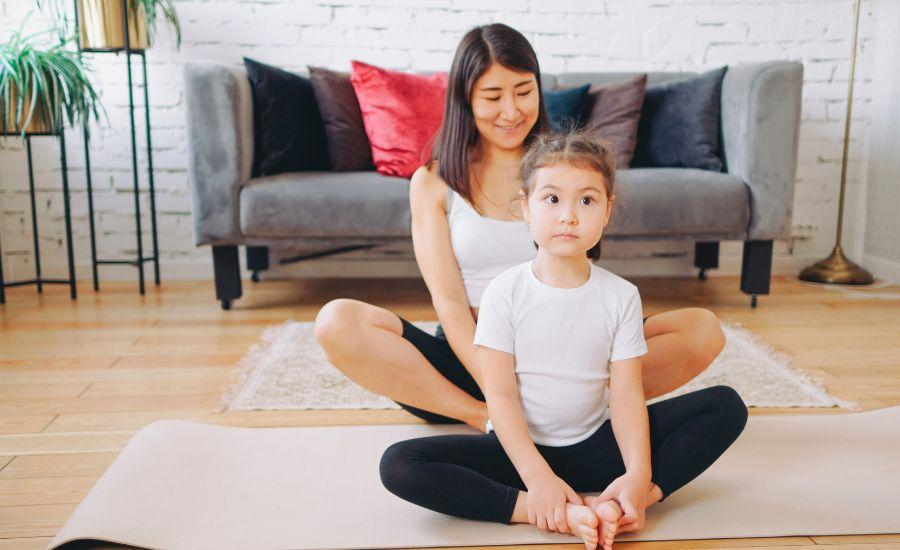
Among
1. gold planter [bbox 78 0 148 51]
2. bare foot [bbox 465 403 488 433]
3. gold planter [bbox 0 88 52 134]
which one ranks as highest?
gold planter [bbox 78 0 148 51]

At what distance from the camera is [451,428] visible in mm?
1454

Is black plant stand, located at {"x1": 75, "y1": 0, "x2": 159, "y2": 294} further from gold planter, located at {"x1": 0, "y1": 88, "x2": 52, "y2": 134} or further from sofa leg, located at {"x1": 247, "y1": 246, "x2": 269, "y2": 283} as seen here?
sofa leg, located at {"x1": 247, "y1": 246, "x2": 269, "y2": 283}

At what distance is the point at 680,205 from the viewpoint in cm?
238

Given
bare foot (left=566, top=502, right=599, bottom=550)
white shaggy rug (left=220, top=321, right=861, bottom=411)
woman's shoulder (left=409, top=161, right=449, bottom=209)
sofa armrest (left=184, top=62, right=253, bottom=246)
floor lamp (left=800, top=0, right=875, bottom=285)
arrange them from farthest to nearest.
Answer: floor lamp (left=800, top=0, right=875, bottom=285) → sofa armrest (left=184, top=62, right=253, bottom=246) → white shaggy rug (left=220, top=321, right=861, bottom=411) → woman's shoulder (left=409, top=161, right=449, bottom=209) → bare foot (left=566, top=502, right=599, bottom=550)

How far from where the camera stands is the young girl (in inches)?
40.8

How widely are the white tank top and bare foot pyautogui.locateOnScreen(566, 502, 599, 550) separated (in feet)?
1.54

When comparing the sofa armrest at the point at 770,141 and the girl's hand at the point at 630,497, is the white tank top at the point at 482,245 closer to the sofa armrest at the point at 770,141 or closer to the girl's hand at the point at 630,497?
the girl's hand at the point at 630,497

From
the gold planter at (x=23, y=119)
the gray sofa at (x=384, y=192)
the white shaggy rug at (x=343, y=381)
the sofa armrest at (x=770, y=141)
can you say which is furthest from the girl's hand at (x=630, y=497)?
the gold planter at (x=23, y=119)

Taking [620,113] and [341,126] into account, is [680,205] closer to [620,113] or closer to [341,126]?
[620,113]

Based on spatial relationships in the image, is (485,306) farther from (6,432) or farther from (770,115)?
(770,115)

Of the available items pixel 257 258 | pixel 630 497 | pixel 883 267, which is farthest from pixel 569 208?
pixel 883 267

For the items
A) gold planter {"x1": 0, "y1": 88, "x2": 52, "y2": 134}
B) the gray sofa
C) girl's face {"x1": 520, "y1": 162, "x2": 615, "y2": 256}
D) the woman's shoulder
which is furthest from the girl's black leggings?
gold planter {"x1": 0, "y1": 88, "x2": 52, "y2": 134}

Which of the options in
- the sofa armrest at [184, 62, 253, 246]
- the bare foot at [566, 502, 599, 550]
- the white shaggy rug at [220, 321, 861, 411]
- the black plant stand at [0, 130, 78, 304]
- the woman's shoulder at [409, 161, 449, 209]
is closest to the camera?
the bare foot at [566, 502, 599, 550]

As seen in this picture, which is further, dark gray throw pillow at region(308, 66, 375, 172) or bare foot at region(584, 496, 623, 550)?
dark gray throw pillow at region(308, 66, 375, 172)
